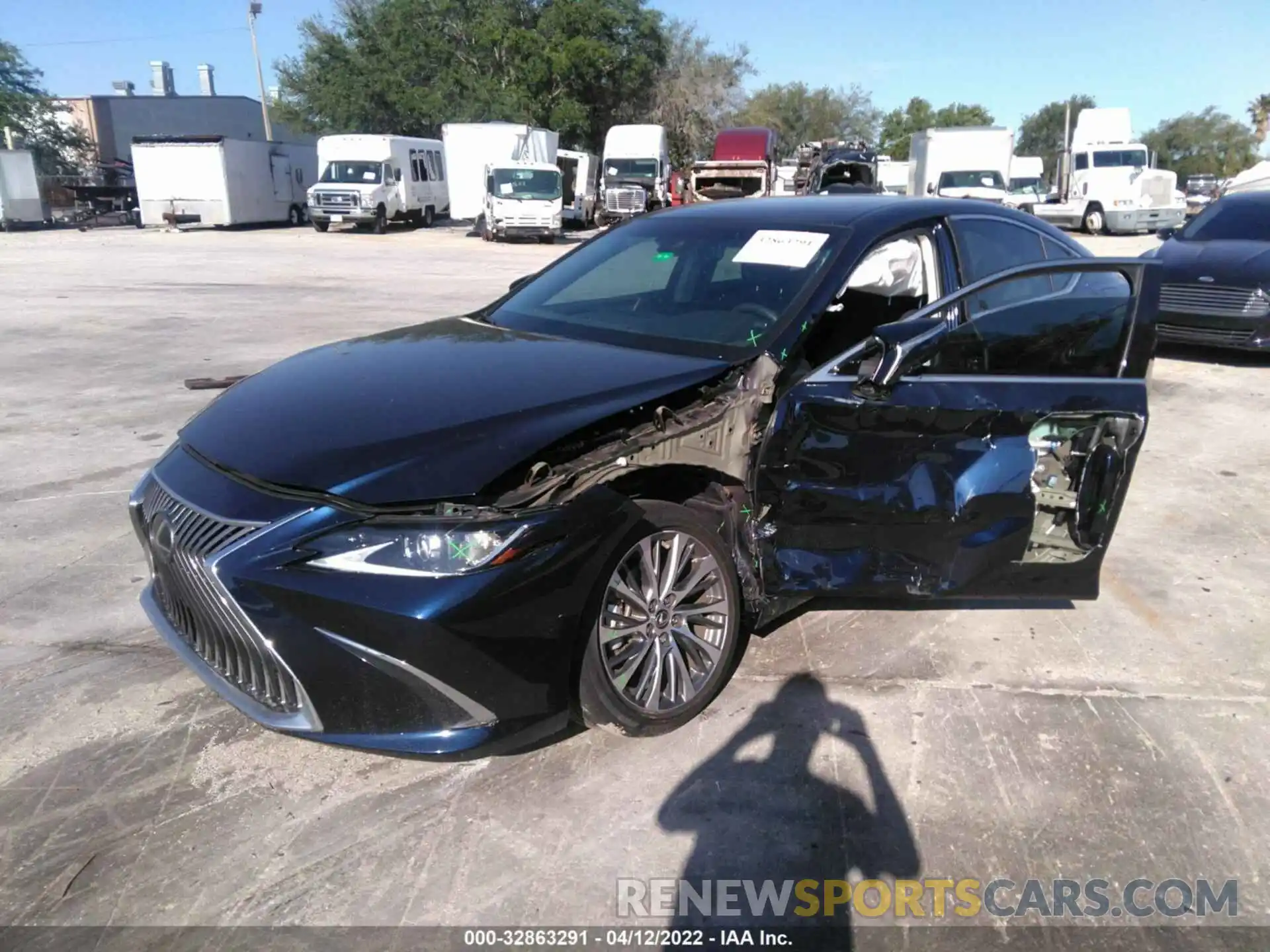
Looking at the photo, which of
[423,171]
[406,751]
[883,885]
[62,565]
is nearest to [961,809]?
[883,885]

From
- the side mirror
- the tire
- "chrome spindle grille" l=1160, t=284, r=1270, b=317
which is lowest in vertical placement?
the tire

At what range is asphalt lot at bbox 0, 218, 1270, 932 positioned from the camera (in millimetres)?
2555

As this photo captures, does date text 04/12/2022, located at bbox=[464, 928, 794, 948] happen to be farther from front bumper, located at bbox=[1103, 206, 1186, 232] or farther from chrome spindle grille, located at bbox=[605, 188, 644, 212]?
front bumper, located at bbox=[1103, 206, 1186, 232]

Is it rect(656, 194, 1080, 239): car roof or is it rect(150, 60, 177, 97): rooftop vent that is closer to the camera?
rect(656, 194, 1080, 239): car roof

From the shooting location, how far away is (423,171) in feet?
112

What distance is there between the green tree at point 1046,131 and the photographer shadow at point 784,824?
3114 inches

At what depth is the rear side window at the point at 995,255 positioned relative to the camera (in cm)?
374

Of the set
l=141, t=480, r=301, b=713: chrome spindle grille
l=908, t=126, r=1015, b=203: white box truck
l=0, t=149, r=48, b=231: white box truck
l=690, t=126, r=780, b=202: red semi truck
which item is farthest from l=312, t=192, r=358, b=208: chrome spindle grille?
l=141, t=480, r=301, b=713: chrome spindle grille

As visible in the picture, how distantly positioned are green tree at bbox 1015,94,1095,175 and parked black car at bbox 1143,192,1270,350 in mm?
70038

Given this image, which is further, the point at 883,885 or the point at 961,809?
the point at 961,809

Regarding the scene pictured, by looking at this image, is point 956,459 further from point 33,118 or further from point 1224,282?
point 33,118

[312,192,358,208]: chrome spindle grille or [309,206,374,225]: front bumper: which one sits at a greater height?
[312,192,358,208]: chrome spindle grille

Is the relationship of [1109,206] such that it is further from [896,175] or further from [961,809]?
[961,809]

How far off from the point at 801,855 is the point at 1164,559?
122 inches
